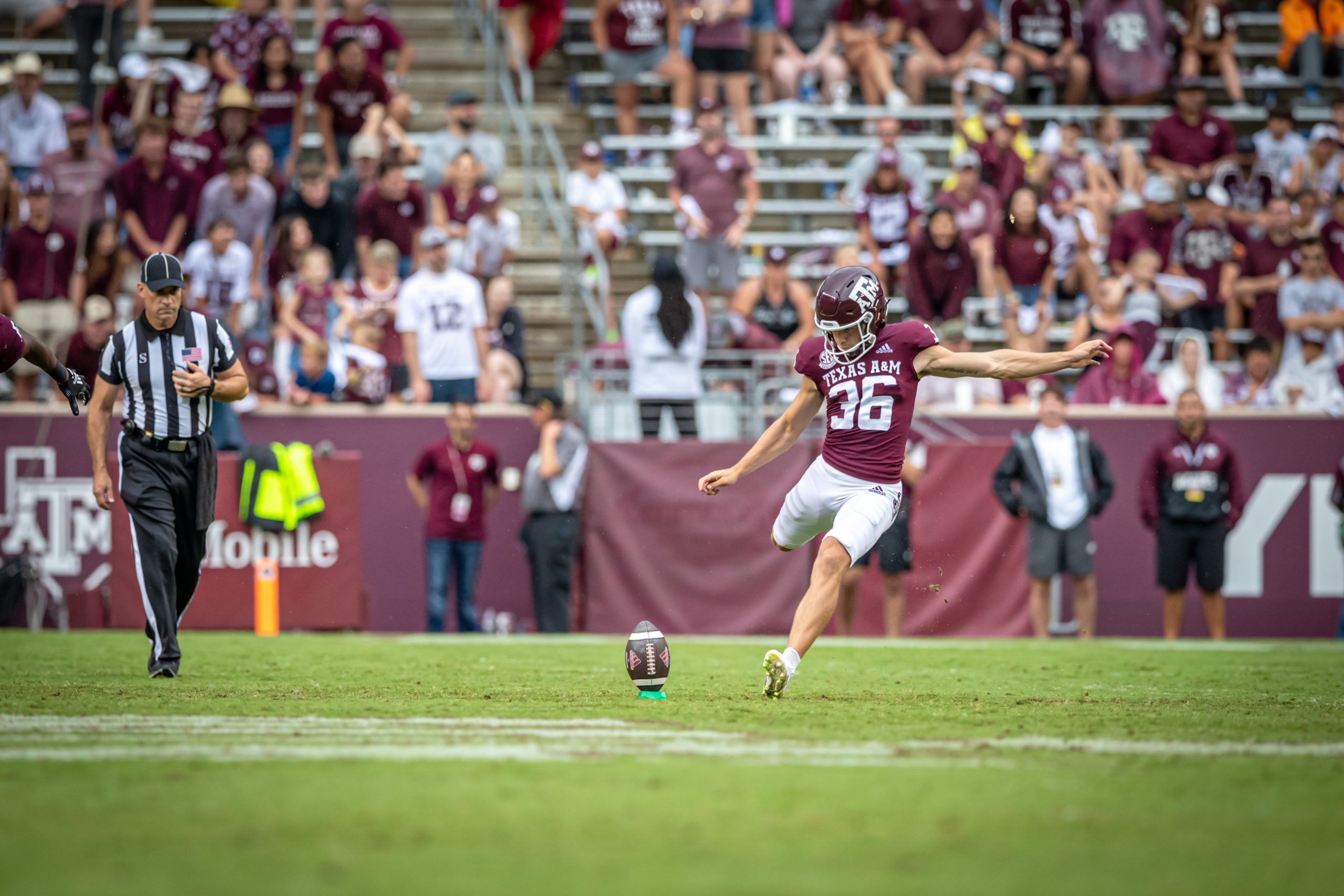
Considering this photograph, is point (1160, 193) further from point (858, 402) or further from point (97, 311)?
point (97, 311)

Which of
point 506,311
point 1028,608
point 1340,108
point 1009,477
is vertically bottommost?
point 1028,608

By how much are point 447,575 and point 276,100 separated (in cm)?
617

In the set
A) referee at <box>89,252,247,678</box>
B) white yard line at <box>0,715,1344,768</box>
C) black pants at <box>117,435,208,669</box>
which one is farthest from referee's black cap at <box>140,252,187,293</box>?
white yard line at <box>0,715,1344,768</box>

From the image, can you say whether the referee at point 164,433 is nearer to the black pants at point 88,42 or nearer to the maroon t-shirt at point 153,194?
the maroon t-shirt at point 153,194

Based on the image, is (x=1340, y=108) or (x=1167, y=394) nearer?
(x=1167, y=394)

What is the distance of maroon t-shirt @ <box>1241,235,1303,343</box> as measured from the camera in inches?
642

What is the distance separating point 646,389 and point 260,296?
4.00 metres

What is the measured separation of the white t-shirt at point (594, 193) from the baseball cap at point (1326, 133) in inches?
305

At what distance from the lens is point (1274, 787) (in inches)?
210

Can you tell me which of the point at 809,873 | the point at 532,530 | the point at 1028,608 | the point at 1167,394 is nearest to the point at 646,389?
the point at 532,530

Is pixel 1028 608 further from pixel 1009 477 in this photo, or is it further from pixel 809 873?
pixel 809 873

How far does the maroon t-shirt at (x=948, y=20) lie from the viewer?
18906 millimetres

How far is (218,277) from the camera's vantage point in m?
15.3

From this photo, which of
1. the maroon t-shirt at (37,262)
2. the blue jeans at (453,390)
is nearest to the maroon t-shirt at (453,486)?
the blue jeans at (453,390)
